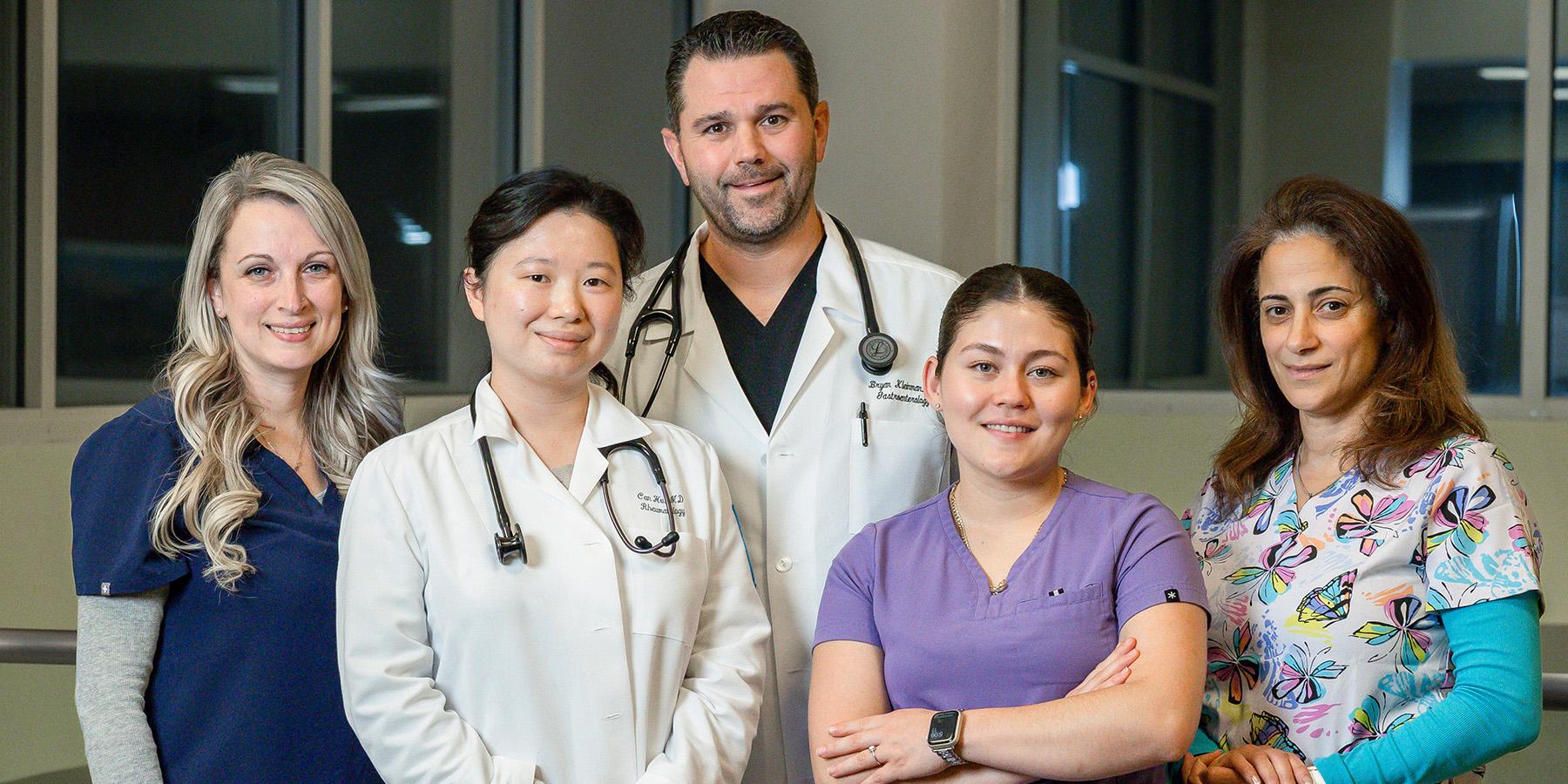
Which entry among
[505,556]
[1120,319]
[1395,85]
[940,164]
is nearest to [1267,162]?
[1395,85]

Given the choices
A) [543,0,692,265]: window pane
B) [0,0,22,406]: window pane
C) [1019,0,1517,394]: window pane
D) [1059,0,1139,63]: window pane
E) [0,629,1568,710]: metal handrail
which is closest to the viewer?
[0,629,1568,710]: metal handrail

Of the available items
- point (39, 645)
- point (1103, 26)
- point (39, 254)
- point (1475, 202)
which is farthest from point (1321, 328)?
point (1103, 26)

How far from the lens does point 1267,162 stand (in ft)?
16.1

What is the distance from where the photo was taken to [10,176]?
9.18ft

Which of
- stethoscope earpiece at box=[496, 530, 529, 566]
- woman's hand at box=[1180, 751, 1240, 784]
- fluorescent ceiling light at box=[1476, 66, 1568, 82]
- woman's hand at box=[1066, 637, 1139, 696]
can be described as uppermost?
fluorescent ceiling light at box=[1476, 66, 1568, 82]

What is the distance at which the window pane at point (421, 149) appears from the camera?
3.75m

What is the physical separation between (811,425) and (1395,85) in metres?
3.64

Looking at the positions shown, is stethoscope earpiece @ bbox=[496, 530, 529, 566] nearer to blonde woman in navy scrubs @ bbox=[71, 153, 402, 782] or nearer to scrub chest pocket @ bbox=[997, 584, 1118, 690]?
blonde woman in navy scrubs @ bbox=[71, 153, 402, 782]

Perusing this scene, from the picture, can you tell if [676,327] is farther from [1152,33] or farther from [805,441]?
[1152,33]

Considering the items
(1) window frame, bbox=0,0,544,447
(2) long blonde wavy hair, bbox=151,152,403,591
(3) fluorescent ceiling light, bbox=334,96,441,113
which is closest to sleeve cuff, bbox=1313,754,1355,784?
(2) long blonde wavy hair, bbox=151,152,403,591

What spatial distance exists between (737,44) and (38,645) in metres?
1.34

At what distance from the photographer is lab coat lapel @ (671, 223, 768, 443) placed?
6.35ft

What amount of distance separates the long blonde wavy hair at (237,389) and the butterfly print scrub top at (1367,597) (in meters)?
1.21

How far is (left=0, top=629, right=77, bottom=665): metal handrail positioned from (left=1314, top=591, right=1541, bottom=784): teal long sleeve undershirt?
172 centimetres
